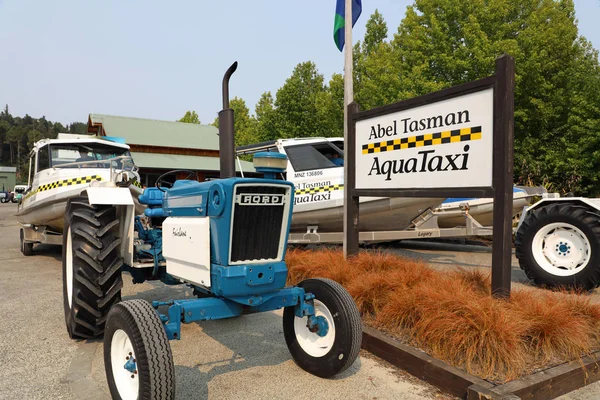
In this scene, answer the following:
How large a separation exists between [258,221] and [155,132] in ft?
85.3

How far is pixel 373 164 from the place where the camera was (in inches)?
210

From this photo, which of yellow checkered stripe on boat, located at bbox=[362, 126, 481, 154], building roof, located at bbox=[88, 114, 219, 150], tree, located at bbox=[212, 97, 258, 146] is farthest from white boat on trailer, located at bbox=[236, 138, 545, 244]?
tree, located at bbox=[212, 97, 258, 146]

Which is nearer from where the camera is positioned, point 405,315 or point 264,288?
point 264,288

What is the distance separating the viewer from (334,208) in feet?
24.5

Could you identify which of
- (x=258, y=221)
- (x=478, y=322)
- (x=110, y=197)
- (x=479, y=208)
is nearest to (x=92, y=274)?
(x=110, y=197)

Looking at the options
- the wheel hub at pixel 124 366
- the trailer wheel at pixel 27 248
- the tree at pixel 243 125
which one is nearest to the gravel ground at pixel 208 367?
the wheel hub at pixel 124 366

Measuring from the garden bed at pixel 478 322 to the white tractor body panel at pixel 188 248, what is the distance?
5.62 ft

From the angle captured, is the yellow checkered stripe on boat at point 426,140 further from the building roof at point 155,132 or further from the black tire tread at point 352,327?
the building roof at point 155,132

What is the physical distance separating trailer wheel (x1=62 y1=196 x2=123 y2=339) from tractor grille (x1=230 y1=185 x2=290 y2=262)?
5.14 feet

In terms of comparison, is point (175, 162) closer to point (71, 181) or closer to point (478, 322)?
point (71, 181)

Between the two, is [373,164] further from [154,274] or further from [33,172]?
[33,172]

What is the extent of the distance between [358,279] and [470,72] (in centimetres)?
1533

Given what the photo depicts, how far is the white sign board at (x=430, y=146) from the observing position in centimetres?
399

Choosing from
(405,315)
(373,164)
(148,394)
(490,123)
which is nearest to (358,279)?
(405,315)
